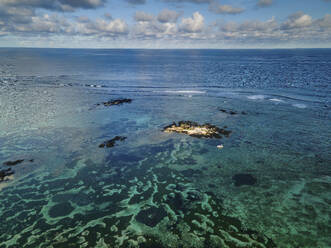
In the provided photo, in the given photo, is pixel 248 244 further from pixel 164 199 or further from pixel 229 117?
pixel 229 117

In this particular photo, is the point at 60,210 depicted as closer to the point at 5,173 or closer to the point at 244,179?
the point at 5,173

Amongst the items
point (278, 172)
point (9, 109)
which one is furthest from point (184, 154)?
point (9, 109)

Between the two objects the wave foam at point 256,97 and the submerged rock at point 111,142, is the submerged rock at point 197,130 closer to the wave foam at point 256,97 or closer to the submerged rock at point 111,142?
the submerged rock at point 111,142

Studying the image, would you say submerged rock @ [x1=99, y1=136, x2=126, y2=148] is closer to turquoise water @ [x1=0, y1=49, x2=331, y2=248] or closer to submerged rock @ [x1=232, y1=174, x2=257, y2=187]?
turquoise water @ [x1=0, y1=49, x2=331, y2=248]

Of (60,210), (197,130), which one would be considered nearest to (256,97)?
(197,130)

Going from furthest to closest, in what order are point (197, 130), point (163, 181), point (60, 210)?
point (197, 130) → point (163, 181) → point (60, 210)

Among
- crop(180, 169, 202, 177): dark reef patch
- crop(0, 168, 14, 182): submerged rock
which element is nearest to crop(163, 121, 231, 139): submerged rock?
crop(180, 169, 202, 177): dark reef patch

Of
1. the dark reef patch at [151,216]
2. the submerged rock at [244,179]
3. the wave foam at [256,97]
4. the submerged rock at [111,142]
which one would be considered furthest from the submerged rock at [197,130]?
the wave foam at [256,97]
